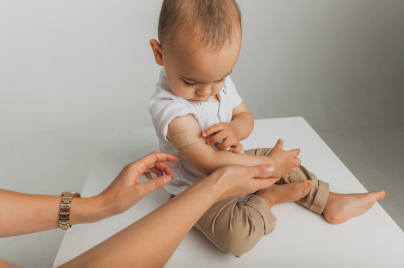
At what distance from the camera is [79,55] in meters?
1.96

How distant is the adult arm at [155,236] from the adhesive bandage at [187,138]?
5.3 inches

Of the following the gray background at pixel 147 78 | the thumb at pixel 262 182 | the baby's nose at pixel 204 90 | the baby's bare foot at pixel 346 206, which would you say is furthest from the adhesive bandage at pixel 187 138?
the gray background at pixel 147 78

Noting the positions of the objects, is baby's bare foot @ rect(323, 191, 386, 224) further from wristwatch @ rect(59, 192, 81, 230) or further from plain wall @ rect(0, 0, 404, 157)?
plain wall @ rect(0, 0, 404, 157)

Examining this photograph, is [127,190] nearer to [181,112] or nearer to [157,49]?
[181,112]

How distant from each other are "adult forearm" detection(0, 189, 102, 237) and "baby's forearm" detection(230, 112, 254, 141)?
505 mm

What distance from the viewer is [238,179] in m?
0.86

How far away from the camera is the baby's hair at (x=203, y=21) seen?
29.7 inches

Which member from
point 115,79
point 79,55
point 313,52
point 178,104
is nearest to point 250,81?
point 313,52

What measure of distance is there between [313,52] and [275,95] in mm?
388

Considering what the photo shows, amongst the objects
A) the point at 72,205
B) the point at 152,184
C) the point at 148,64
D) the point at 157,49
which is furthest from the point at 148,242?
the point at 148,64

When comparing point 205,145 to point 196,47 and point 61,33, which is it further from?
point 61,33

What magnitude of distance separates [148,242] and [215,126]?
1.31 ft

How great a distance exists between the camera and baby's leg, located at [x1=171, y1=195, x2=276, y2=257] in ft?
2.93

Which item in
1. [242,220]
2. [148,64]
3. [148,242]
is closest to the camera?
[148,242]
